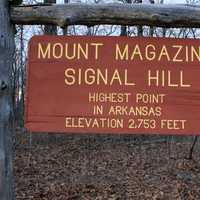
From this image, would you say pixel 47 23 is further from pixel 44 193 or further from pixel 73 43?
pixel 44 193

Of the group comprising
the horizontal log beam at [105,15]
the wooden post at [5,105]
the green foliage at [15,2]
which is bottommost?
the wooden post at [5,105]

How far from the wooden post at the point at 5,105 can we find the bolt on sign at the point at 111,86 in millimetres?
209

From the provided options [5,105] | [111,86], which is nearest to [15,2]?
[5,105]

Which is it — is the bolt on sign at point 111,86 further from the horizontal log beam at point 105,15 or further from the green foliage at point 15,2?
the green foliage at point 15,2

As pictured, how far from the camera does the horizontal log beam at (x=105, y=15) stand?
6180 mm

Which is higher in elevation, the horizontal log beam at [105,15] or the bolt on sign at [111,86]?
the horizontal log beam at [105,15]

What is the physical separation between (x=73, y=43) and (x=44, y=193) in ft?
26.0

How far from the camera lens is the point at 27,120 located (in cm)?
616

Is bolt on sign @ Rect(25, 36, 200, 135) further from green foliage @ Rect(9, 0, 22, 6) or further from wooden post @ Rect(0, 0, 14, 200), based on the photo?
green foliage @ Rect(9, 0, 22, 6)

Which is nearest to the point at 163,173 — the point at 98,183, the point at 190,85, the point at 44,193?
the point at 98,183

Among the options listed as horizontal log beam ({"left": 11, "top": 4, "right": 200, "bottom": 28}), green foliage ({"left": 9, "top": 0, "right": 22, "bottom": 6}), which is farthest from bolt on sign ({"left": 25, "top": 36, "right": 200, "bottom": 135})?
green foliage ({"left": 9, "top": 0, "right": 22, "bottom": 6})

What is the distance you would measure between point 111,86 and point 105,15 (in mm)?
749

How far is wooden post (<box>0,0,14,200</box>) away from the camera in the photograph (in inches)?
240

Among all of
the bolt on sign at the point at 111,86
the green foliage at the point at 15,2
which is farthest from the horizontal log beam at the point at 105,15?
the bolt on sign at the point at 111,86
